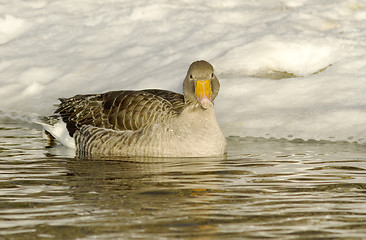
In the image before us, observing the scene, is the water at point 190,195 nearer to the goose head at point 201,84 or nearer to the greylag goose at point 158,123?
the greylag goose at point 158,123

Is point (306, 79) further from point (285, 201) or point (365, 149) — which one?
point (285, 201)

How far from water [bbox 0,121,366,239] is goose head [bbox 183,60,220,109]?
85cm

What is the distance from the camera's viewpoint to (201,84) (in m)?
9.78

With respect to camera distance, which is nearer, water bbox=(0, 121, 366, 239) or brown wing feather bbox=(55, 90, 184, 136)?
water bbox=(0, 121, 366, 239)

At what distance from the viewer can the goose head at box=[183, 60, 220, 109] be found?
9.73 m

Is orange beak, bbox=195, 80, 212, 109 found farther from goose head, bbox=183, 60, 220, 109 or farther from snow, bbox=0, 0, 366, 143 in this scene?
snow, bbox=0, 0, 366, 143

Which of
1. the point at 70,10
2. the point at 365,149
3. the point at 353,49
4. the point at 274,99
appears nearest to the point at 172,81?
the point at 274,99

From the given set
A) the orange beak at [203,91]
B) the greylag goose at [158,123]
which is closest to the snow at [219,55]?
the greylag goose at [158,123]

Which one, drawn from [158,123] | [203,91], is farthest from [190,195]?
[158,123]

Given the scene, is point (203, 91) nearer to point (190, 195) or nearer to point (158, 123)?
point (158, 123)

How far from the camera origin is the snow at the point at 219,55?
11.5m

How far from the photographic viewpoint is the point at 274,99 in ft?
39.2

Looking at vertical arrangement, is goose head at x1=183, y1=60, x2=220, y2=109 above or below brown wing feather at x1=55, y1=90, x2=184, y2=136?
above

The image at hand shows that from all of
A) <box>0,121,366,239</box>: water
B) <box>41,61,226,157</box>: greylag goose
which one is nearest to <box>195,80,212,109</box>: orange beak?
<box>41,61,226,157</box>: greylag goose
